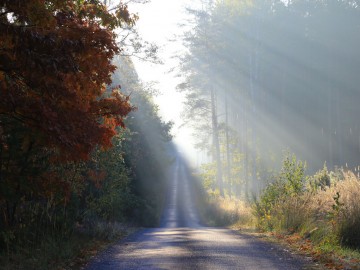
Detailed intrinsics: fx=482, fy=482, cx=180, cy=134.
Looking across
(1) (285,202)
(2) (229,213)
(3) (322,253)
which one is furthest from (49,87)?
(2) (229,213)

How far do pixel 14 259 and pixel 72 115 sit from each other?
3.50m

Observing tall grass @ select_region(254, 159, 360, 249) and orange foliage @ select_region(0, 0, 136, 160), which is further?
tall grass @ select_region(254, 159, 360, 249)

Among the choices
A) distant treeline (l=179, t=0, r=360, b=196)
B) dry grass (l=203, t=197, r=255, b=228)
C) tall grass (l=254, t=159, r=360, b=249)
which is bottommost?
dry grass (l=203, t=197, r=255, b=228)

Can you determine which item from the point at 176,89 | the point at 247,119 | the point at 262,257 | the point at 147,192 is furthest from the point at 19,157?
the point at 247,119

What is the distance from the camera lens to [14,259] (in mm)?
9547

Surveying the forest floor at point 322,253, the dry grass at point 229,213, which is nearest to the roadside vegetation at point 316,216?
the forest floor at point 322,253

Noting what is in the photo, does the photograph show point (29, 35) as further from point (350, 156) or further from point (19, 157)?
point (350, 156)

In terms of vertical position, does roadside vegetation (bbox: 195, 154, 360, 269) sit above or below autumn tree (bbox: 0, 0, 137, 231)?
below

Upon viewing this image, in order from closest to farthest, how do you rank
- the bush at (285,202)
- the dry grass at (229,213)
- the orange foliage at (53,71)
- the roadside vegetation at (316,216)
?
the orange foliage at (53,71), the roadside vegetation at (316,216), the bush at (285,202), the dry grass at (229,213)

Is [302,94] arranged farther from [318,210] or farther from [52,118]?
[52,118]

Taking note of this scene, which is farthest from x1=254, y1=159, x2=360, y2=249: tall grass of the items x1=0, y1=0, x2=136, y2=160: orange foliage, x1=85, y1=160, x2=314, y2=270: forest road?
x1=0, y1=0, x2=136, y2=160: orange foliage

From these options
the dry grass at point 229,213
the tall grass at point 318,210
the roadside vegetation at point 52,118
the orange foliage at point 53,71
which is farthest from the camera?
the dry grass at point 229,213

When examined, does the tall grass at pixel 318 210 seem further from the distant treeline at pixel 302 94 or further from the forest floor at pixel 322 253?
the distant treeline at pixel 302 94

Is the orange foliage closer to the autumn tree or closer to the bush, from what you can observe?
the autumn tree
